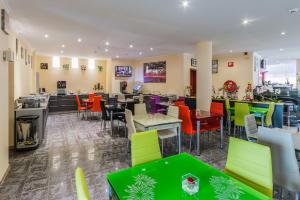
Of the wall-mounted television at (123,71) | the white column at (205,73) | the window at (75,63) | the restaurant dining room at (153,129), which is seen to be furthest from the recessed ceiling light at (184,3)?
the window at (75,63)

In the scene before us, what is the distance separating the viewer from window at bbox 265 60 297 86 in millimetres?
12711

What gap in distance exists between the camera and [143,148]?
213 centimetres

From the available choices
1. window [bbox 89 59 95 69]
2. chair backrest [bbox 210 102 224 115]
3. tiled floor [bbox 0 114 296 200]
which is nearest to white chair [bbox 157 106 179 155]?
tiled floor [bbox 0 114 296 200]

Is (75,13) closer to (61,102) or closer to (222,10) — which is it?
(222,10)

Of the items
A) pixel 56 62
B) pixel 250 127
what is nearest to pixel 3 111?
pixel 250 127

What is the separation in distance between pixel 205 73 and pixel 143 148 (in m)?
4.88

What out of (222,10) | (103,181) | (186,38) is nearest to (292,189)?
(103,181)

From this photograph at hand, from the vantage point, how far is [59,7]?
11.7ft

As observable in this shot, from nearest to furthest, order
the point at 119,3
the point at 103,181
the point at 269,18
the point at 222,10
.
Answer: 1. the point at 103,181
2. the point at 119,3
3. the point at 222,10
4. the point at 269,18

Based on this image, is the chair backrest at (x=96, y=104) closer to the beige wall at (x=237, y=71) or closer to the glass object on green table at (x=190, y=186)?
the beige wall at (x=237, y=71)

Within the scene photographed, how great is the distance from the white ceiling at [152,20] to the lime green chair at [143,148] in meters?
2.33

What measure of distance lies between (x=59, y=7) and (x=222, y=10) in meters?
3.01

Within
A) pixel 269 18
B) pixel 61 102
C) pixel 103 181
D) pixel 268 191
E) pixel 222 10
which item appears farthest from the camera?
pixel 61 102

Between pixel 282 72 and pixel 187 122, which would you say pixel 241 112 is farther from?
pixel 282 72
